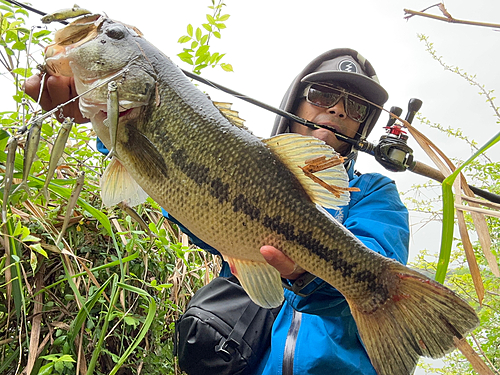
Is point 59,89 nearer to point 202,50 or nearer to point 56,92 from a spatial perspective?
point 56,92

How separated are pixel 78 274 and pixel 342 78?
184 cm

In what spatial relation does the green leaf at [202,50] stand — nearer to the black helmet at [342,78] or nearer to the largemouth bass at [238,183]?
the black helmet at [342,78]

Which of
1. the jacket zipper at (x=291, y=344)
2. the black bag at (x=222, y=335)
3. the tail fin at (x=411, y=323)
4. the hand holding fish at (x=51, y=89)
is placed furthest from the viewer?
the black bag at (x=222, y=335)

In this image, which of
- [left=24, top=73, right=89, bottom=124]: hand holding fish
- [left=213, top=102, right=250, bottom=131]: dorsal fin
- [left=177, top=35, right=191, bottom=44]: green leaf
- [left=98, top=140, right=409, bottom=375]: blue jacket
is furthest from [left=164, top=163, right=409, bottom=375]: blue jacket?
[left=177, top=35, right=191, bottom=44]: green leaf

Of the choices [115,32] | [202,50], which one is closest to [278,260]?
[115,32]

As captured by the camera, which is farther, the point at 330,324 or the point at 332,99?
the point at 332,99

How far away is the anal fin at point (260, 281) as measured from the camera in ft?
3.85

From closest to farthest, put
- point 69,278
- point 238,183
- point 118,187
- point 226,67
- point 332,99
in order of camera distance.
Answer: point 238,183
point 118,187
point 69,278
point 226,67
point 332,99

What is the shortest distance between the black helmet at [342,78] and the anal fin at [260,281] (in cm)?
140

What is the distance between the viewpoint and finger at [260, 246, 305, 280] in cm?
111

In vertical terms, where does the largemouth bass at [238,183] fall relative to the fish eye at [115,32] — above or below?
below

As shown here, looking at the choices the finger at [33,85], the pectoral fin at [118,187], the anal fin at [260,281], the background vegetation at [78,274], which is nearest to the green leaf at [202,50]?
the background vegetation at [78,274]

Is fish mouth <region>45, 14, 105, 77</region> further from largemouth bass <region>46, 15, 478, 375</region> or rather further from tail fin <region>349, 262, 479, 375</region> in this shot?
tail fin <region>349, 262, 479, 375</region>

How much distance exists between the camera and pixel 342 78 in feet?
7.71
